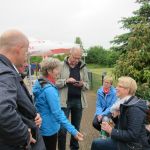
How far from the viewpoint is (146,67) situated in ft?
34.9

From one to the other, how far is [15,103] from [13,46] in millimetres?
559

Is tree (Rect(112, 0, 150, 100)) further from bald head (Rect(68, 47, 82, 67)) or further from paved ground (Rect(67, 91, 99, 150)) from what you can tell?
bald head (Rect(68, 47, 82, 67))

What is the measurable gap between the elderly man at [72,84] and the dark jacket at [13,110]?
9.62ft

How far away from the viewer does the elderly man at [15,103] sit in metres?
2.78

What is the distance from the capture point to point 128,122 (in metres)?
4.39

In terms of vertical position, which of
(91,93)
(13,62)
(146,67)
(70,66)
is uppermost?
(13,62)

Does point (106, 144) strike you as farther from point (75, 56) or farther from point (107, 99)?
point (75, 56)

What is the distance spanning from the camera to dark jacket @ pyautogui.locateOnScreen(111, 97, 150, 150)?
4.33 metres

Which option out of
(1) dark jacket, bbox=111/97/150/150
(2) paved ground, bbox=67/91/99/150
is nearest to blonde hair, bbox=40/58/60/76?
(1) dark jacket, bbox=111/97/150/150

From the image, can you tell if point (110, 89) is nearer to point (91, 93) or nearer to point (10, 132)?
point (10, 132)

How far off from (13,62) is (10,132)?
0.64 metres

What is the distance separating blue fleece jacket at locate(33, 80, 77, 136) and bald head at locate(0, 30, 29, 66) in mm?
1352

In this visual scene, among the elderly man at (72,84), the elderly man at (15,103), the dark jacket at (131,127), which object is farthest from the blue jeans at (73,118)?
the elderly man at (15,103)

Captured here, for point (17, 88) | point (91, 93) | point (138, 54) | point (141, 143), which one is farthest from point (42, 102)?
point (91, 93)
